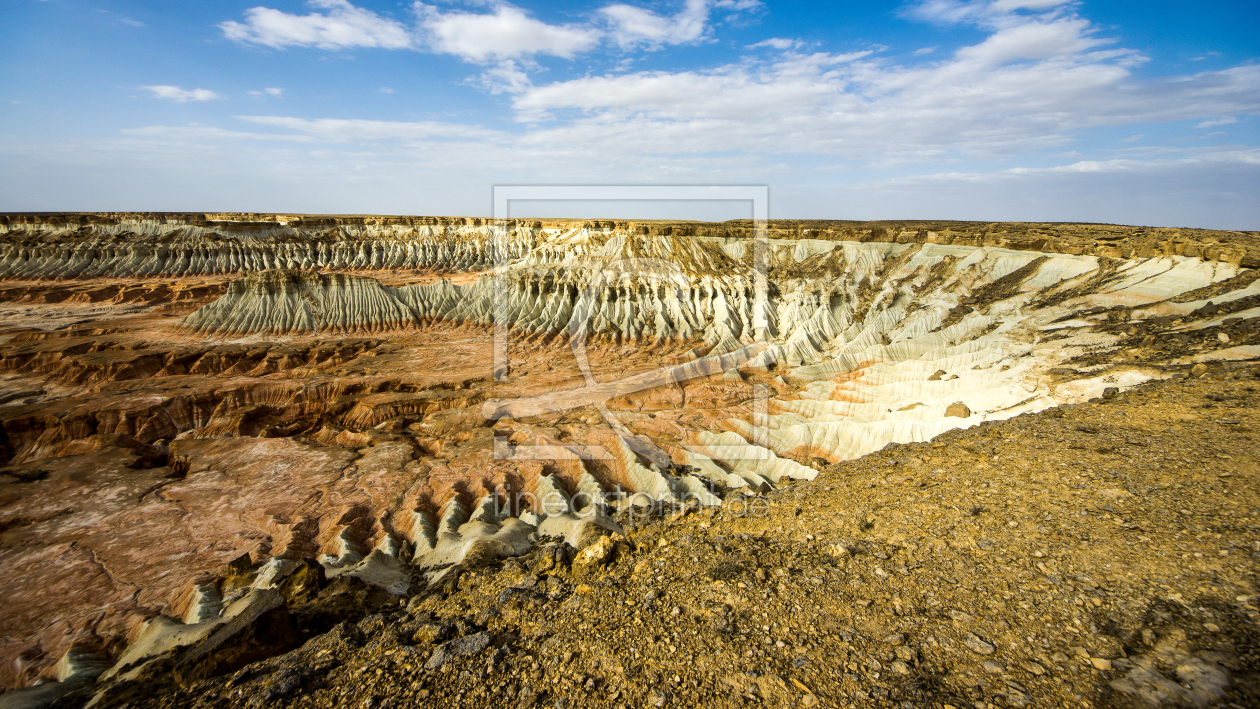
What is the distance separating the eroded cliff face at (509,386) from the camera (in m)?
17.4

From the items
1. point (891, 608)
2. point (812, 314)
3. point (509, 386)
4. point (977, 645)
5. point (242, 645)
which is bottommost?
point (509, 386)

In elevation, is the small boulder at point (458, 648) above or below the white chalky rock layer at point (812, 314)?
below

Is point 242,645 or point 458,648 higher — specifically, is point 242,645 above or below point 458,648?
below

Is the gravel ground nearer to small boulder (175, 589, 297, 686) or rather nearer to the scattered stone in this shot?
the scattered stone

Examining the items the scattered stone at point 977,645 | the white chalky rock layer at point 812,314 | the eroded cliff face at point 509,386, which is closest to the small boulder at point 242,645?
the eroded cliff face at point 509,386

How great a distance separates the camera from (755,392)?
33844 millimetres

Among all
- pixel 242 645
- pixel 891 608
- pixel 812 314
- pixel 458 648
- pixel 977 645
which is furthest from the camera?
pixel 812 314

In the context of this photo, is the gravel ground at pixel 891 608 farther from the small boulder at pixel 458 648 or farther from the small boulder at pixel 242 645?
the small boulder at pixel 242 645

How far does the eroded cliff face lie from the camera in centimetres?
1744

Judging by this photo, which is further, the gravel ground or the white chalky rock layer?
the white chalky rock layer

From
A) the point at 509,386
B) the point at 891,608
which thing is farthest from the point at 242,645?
the point at 509,386

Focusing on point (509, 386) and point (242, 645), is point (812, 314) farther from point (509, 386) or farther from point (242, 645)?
point (242, 645)

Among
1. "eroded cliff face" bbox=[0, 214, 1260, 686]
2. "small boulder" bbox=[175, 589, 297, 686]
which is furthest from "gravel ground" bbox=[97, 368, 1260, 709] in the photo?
"eroded cliff face" bbox=[0, 214, 1260, 686]

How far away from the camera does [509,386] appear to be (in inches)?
1446
